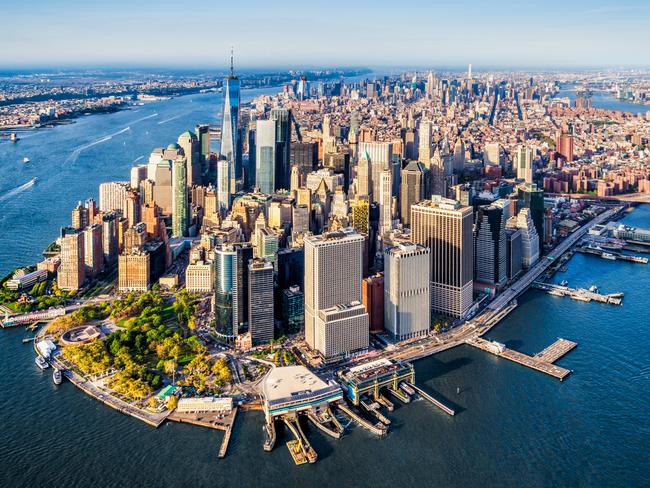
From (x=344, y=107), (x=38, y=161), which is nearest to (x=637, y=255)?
(x=38, y=161)

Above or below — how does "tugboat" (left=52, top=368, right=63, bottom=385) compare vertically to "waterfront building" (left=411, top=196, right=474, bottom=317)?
below

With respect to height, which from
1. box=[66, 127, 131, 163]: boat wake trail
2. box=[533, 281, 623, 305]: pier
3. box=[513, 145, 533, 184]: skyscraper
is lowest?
box=[533, 281, 623, 305]: pier

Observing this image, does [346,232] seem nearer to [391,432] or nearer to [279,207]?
[391,432]

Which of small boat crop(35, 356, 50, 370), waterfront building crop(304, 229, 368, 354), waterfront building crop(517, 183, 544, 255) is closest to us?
small boat crop(35, 356, 50, 370)

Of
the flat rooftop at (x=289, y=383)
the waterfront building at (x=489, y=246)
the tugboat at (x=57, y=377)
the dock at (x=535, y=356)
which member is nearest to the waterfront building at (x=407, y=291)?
the dock at (x=535, y=356)

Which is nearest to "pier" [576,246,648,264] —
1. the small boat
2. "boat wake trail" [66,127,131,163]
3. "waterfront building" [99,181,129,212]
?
"waterfront building" [99,181,129,212]

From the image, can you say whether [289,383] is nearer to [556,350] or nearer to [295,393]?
[295,393]

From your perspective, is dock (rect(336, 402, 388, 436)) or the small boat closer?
dock (rect(336, 402, 388, 436))

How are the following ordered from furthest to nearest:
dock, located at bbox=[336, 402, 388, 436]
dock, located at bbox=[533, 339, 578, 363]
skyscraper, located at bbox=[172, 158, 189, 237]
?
skyscraper, located at bbox=[172, 158, 189, 237] < dock, located at bbox=[533, 339, 578, 363] < dock, located at bbox=[336, 402, 388, 436]

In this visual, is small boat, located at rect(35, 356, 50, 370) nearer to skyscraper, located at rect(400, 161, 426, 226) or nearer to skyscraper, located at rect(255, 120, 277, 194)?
skyscraper, located at rect(400, 161, 426, 226)
